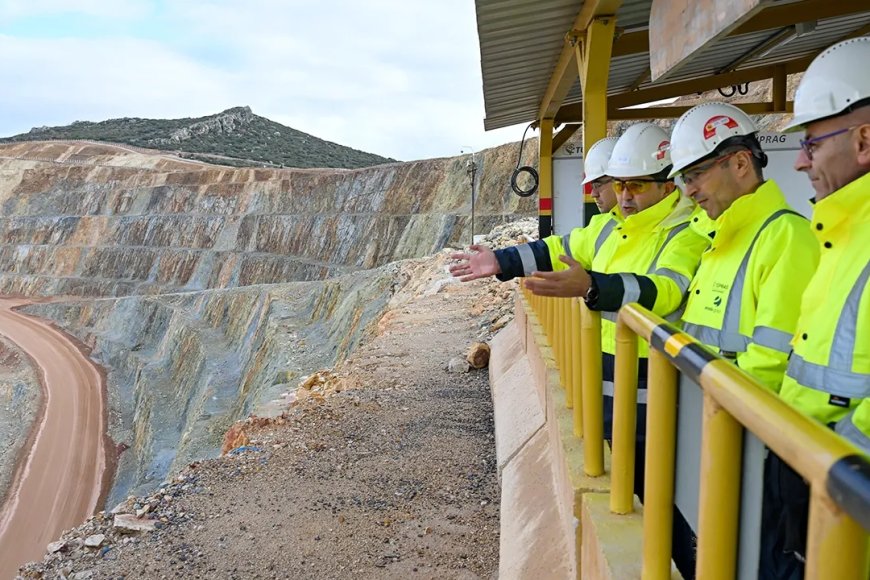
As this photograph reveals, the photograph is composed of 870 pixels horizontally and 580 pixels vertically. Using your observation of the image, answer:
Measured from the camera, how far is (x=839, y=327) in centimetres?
162

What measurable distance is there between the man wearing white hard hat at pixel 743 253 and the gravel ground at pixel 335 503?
9.00 ft

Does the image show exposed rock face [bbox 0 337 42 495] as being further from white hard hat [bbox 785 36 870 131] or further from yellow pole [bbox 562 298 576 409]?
white hard hat [bbox 785 36 870 131]

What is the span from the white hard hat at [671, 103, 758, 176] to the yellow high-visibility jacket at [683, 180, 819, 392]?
0.94 feet

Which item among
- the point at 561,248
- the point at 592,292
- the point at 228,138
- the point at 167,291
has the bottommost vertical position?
the point at 167,291

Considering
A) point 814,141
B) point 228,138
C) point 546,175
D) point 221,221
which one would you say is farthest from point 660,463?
point 228,138

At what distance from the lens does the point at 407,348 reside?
1098 centimetres

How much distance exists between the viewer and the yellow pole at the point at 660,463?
5.74ft

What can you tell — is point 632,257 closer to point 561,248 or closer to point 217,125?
point 561,248

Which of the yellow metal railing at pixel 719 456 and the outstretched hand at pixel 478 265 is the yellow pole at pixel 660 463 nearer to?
the yellow metal railing at pixel 719 456

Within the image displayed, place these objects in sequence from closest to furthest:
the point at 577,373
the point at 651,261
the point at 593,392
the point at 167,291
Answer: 1. the point at 593,392
2. the point at 651,261
3. the point at 577,373
4. the point at 167,291

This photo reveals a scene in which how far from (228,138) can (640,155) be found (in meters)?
102

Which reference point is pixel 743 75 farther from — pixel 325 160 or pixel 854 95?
pixel 325 160

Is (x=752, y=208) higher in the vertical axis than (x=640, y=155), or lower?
lower

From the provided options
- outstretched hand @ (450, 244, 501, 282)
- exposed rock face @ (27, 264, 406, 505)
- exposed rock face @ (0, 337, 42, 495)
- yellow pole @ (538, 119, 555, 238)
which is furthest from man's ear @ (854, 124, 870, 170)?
exposed rock face @ (0, 337, 42, 495)
